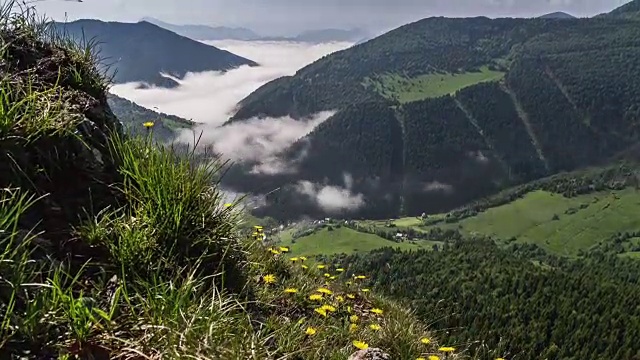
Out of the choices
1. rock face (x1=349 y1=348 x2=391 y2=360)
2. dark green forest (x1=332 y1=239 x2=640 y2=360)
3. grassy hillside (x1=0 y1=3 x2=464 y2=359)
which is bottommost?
dark green forest (x1=332 y1=239 x2=640 y2=360)

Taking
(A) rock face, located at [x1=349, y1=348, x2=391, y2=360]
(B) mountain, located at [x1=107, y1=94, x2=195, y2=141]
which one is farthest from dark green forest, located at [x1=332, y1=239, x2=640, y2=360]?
(A) rock face, located at [x1=349, y1=348, x2=391, y2=360]

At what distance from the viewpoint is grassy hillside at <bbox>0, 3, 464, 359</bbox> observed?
310 cm

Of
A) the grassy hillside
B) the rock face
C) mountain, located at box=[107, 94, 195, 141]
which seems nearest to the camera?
the grassy hillside

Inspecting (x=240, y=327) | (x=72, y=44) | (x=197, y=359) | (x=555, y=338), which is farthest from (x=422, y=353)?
(x=555, y=338)

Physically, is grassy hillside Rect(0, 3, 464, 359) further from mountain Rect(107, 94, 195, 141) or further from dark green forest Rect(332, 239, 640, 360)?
dark green forest Rect(332, 239, 640, 360)

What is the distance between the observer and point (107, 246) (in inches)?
161

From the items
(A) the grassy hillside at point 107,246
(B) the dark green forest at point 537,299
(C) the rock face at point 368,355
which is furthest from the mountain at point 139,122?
(B) the dark green forest at point 537,299

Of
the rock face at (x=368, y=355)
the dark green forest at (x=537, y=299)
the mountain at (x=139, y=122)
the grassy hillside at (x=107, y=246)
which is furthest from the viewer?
the dark green forest at (x=537, y=299)

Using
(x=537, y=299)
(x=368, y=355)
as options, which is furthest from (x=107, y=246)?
(x=537, y=299)

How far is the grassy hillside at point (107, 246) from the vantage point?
3100 mm

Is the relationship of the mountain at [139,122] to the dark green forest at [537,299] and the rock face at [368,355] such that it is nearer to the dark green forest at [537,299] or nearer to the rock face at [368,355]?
the rock face at [368,355]

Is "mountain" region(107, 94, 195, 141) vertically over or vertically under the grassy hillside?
over

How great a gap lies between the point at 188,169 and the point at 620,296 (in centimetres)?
15319

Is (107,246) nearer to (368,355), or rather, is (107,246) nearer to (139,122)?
(139,122)
